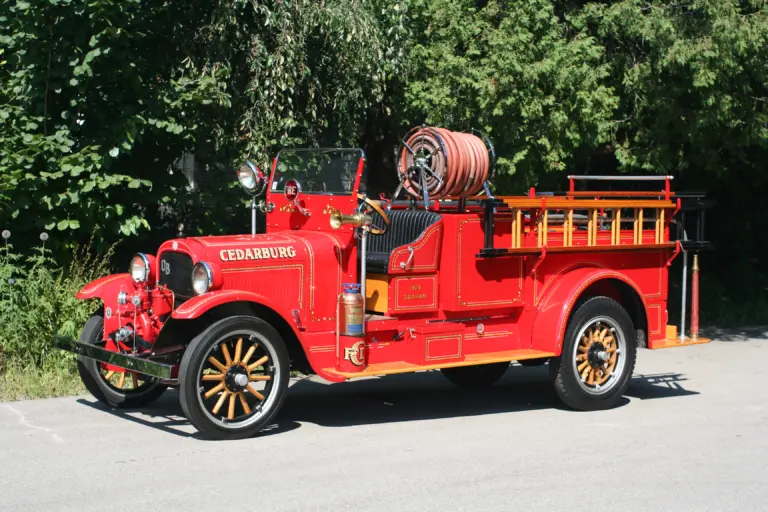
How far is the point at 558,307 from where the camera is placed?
9.11 meters

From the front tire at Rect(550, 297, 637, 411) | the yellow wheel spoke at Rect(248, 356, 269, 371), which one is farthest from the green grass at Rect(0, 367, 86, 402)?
the front tire at Rect(550, 297, 637, 411)

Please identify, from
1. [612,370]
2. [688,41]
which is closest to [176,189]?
[612,370]

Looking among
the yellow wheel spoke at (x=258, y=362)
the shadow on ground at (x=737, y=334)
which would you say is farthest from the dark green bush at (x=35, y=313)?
the shadow on ground at (x=737, y=334)

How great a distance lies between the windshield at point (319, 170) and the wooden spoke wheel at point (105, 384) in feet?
6.37

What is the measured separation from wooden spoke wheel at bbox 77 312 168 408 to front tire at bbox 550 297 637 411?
3355 mm

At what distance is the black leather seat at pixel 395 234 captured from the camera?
28.4ft

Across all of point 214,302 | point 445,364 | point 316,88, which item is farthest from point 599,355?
point 316,88

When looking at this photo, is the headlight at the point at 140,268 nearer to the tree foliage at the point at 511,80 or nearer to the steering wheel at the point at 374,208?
the steering wheel at the point at 374,208

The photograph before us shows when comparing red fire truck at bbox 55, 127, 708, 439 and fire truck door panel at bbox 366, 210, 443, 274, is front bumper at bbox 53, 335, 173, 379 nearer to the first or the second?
red fire truck at bbox 55, 127, 708, 439

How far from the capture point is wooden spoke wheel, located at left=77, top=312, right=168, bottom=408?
28.5ft

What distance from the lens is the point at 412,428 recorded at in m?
8.44

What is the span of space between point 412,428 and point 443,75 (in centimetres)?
581

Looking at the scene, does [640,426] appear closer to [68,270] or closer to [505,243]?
[505,243]

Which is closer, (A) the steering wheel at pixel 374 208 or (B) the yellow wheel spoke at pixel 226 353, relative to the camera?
(B) the yellow wheel spoke at pixel 226 353
